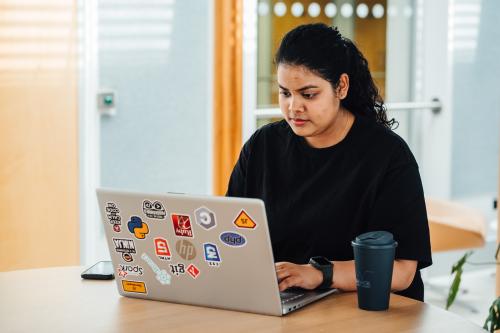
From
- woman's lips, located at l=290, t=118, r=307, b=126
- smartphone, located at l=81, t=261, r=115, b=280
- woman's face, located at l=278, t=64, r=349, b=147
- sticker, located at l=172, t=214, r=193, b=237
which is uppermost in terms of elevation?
woman's face, located at l=278, t=64, r=349, b=147

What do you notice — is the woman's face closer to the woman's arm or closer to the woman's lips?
Result: the woman's lips

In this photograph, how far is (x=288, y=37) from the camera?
2.44m

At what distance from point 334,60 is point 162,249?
2.56ft

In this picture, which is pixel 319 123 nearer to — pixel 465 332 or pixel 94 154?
pixel 465 332

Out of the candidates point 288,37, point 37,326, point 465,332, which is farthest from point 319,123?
point 37,326

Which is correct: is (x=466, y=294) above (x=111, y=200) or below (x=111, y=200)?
below

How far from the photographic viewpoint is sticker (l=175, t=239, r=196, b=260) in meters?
1.96

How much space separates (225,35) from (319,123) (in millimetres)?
2032

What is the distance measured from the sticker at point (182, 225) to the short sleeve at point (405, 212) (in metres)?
0.58

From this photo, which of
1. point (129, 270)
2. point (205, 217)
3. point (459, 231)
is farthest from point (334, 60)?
point (459, 231)

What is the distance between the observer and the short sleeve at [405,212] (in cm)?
219

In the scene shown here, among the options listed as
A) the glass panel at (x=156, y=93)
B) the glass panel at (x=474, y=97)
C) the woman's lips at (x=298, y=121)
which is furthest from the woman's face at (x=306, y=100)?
the glass panel at (x=474, y=97)

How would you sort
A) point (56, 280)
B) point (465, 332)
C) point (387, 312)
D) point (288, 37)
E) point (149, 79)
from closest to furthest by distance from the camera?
point (465, 332) → point (387, 312) → point (56, 280) → point (288, 37) → point (149, 79)

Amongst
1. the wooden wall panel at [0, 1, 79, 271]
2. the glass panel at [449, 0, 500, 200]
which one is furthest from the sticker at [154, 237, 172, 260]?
the glass panel at [449, 0, 500, 200]
